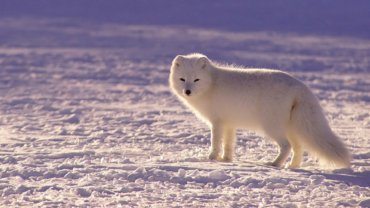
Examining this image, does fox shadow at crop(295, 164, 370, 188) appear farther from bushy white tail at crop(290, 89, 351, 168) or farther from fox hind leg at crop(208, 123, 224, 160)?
fox hind leg at crop(208, 123, 224, 160)

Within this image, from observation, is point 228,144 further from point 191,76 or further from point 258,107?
point 191,76

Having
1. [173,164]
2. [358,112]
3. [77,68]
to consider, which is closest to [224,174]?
[173,164]

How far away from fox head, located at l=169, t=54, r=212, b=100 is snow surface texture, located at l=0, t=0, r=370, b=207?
2.00 ft

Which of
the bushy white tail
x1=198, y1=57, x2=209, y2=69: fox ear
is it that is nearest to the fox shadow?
the bushy white tail

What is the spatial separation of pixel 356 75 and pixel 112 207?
34.0 ft

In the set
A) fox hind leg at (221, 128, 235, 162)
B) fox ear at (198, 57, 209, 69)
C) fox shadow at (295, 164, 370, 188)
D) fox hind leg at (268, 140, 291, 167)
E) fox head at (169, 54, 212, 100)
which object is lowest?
fox shadow at (295, 164, 370, 188)

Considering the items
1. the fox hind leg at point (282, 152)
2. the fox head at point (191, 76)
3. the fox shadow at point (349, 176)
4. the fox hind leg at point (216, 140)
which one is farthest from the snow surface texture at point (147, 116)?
the fox head at point (191, 76)

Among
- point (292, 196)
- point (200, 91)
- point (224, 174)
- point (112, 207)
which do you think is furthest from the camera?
point (200, 91)

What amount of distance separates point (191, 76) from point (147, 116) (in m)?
3.24

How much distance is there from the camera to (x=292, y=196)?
17.8 feet

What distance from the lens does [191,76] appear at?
688cm

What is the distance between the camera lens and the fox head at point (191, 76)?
22.5 ft

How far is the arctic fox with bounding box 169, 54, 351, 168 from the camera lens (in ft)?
21.4

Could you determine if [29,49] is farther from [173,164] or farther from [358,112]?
[173,164]
